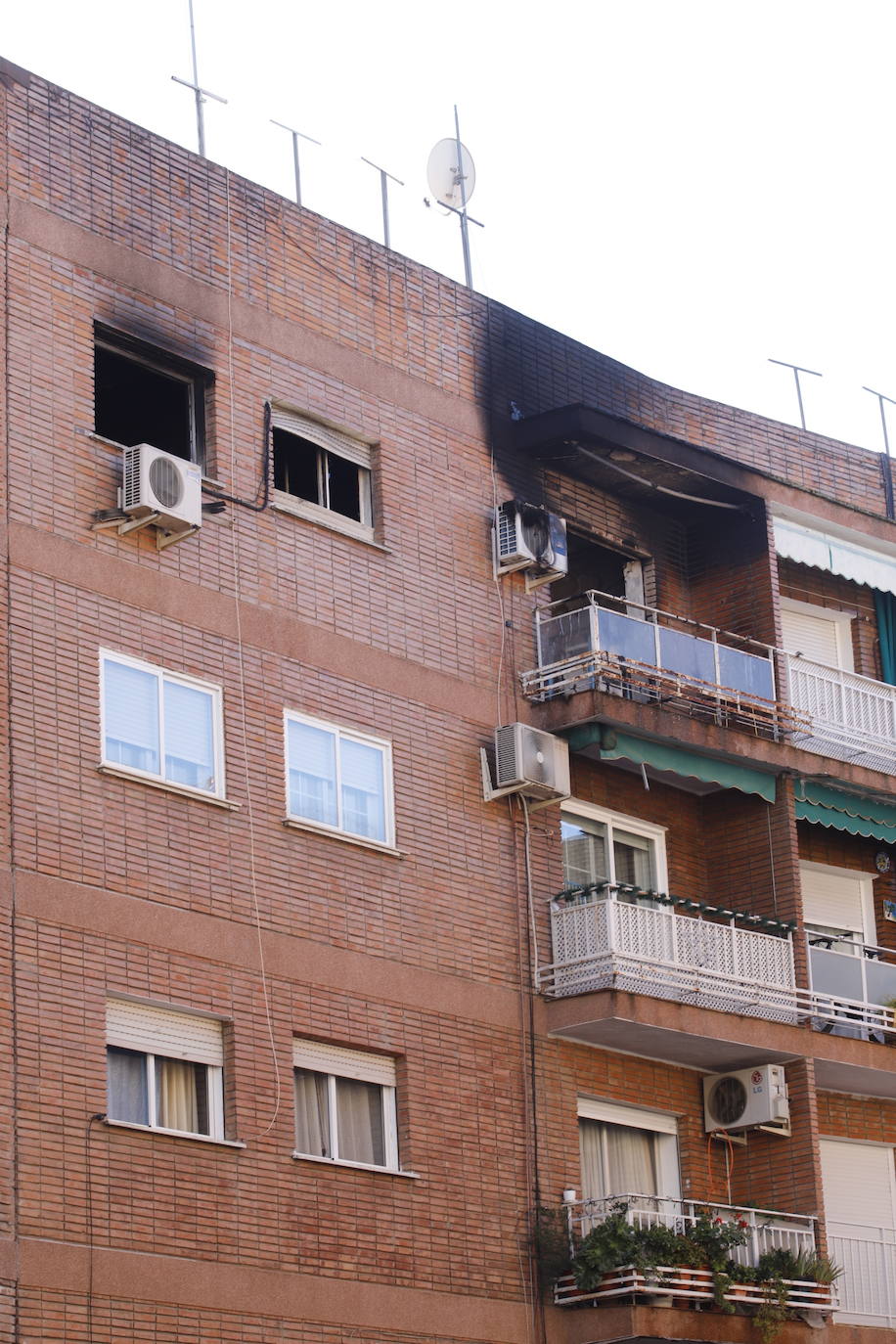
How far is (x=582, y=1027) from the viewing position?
25266mm

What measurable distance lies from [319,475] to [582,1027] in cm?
679

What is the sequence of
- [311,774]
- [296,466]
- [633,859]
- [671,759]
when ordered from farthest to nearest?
[633,859] → [671,759] → [296,466] → [311,774]

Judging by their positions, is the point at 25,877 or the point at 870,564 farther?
the point at 870,564

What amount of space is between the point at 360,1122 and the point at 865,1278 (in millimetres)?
6946

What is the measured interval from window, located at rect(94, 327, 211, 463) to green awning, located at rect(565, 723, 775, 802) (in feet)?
18.1

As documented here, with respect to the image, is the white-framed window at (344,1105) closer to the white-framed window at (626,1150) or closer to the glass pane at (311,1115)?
the glass pane at (311,1115)

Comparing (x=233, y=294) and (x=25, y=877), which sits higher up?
(x=233, y=294)

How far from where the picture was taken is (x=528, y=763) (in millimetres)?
25734

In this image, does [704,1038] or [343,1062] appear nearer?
[343,1062]

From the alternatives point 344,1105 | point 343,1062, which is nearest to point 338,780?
point 343,1062

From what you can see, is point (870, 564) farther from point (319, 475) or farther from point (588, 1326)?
point (588, 1326)

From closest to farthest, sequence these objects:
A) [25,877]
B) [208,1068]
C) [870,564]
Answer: [25,877] → [208,1068] → [870,564]

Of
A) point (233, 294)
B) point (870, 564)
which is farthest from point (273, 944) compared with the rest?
point (870, 564)

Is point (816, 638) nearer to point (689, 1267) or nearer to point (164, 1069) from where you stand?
point (689, 1267)
